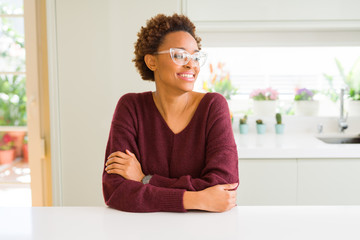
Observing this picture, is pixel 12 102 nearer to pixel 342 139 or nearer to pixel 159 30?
pixel 159 30

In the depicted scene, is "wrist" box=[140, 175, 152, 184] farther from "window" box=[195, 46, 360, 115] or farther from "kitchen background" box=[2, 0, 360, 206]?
"window" box=[195, 46, 360, 115]

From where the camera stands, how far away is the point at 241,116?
3.04m

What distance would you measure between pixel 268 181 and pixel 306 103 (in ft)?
3.35

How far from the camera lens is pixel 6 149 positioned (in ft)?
9.51

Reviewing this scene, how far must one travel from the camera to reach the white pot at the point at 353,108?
297cm

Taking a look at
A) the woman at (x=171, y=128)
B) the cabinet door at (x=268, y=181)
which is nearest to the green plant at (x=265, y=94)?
the cabinet door at (x=268, y=181)

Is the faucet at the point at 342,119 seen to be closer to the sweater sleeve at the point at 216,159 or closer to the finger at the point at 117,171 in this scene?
the sweater sleeve at the point at 216,159

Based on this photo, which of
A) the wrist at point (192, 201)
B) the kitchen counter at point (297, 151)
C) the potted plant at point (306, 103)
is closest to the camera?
the wrist at point (192, 201)

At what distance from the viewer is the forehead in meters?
1.50

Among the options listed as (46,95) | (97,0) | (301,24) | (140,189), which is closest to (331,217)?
(140,189)

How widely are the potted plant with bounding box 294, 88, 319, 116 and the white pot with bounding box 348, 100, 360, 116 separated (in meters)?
0.25

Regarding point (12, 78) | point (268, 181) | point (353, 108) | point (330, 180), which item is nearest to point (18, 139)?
point (12, 78)

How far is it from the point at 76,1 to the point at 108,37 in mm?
300

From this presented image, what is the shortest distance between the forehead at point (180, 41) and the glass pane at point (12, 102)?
5.36 ft
